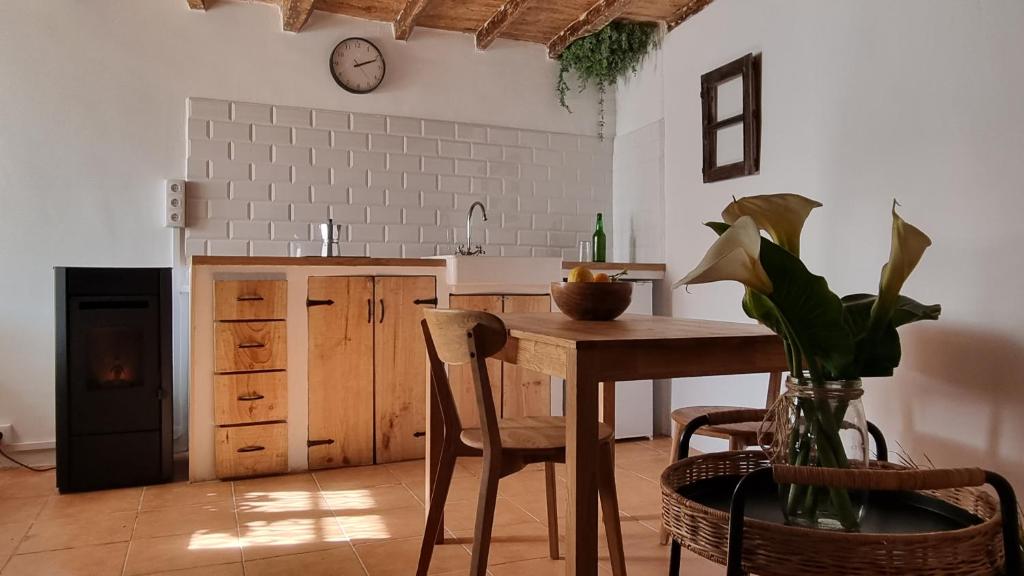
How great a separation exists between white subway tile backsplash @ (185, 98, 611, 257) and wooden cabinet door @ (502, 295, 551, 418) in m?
0.80

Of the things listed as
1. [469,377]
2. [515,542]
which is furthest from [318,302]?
[515,542]

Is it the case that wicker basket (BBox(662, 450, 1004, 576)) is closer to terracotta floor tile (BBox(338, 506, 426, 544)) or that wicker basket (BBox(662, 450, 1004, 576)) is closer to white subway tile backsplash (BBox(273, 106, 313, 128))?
terracotta floor tile (BBox(338, 506, 426, 544))

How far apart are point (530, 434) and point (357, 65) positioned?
2.96 meters

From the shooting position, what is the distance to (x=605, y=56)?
459 cm

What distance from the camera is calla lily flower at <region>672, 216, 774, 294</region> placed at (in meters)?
1.01

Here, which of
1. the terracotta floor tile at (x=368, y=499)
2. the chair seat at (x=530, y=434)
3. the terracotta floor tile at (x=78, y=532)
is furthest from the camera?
the terracotta floor tile at (x=368, y=499)

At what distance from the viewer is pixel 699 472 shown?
1.37 meters

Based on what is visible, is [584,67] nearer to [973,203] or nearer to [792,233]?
[973,203]

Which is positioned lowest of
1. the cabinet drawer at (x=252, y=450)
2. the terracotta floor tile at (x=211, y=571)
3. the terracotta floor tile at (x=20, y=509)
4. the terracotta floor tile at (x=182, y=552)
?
the terracotta floor tile at (x=20, y=509)

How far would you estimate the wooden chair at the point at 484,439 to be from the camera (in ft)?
6.04

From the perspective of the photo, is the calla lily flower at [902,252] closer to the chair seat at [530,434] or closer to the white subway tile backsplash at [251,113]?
the chair seat at [530,434]

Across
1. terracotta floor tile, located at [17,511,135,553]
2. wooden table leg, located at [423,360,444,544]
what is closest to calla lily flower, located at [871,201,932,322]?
wooden table leg, located at [423,360,444,544]

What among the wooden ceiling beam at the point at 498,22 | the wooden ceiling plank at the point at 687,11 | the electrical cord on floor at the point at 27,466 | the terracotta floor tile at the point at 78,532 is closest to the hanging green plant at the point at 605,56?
the wooden ceiling plank at the point at 687,11

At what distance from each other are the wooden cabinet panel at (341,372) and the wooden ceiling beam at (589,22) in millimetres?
1974
